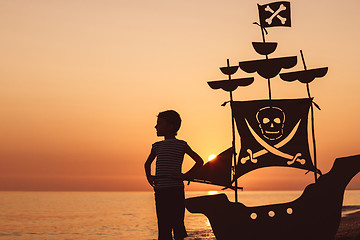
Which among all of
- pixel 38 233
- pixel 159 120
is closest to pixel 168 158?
pixel 159 120

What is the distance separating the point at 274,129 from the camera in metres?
10.7

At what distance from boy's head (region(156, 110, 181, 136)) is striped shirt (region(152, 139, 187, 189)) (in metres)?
0.17

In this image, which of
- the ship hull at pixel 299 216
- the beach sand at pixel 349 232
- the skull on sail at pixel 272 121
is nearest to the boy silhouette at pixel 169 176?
the ship hull at pixel 299 216

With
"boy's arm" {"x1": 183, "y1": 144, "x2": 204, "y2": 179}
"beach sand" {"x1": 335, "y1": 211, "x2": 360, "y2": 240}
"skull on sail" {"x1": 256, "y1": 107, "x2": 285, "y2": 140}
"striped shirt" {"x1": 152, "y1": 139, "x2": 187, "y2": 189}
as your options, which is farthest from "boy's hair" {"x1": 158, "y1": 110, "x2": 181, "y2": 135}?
"beach sand" {"x1": 335, "y1": 211, "x2": 360, "y2": 240}

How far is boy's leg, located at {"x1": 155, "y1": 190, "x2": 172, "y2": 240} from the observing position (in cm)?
683

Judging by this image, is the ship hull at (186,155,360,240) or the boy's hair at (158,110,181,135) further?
the ship hull at (186,155,360,240)

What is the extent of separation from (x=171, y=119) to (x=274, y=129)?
4.27 meters

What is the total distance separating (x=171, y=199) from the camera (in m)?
6.82

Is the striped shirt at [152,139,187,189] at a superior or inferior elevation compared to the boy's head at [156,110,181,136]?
inferior

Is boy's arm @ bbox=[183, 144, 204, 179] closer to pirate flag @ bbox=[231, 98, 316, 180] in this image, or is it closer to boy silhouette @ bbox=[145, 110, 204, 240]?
boy silhouette @ bbox=[145, 110, 204, 240]

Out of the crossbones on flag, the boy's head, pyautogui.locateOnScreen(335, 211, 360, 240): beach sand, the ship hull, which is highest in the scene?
the crossbones on flag

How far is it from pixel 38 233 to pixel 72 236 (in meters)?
4.08

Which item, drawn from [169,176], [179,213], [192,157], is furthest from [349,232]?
[169,176]

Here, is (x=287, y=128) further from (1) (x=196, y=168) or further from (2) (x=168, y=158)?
(2) (x=168, y=158)
